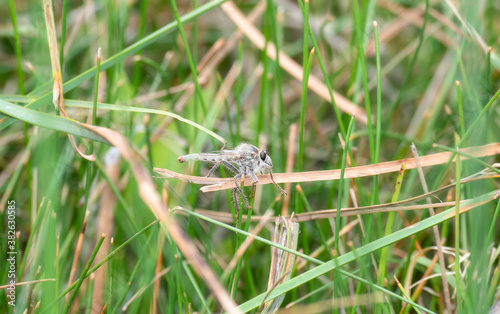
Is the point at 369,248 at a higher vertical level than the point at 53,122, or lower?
lower

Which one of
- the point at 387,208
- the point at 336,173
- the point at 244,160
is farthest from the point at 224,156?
the point at 387,208

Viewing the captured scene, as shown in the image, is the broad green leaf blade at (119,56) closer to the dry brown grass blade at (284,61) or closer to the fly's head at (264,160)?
the fly's head at (264,160)

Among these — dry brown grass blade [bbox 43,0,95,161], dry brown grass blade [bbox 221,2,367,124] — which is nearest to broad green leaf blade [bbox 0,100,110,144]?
dry brown grass blade [bbox 43,0,95,161]

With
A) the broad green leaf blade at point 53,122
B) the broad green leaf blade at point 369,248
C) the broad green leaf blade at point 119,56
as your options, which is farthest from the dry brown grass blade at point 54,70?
the broad green leaf blade at point 369,248

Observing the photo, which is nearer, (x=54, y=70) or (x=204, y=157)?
(x=54, y=70)

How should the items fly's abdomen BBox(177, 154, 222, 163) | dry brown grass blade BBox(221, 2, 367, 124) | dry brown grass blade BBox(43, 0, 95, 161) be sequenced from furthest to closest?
dry brown grass blade BBox(221, 2, 367, 124), fly's abdomen BBox(177, 154, 222, 163), dry brown grass blade BBox(43, 0, 95, 161)

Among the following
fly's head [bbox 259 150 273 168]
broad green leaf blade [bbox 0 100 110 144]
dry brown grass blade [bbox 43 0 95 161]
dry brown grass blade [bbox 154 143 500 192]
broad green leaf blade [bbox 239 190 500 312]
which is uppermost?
dry brown grass blade [bbox 43 0 95 161]

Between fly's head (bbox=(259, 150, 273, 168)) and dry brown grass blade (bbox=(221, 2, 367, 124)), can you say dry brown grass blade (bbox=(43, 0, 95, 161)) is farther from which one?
dry brown grass blade (bbox=(221, 2, 367, 124))

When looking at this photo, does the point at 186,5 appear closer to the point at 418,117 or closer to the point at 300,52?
the point at 300,52

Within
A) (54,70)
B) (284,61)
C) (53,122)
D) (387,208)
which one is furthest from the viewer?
(284,61)

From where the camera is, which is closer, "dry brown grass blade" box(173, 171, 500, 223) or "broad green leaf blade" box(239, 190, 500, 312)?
"broad green leaf blade" box(239, 190, 500, 312)

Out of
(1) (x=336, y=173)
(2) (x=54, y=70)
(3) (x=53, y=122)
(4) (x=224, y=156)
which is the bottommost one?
(1) (x=336, y=173)

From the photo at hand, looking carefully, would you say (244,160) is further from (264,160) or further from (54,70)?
(54,70)
